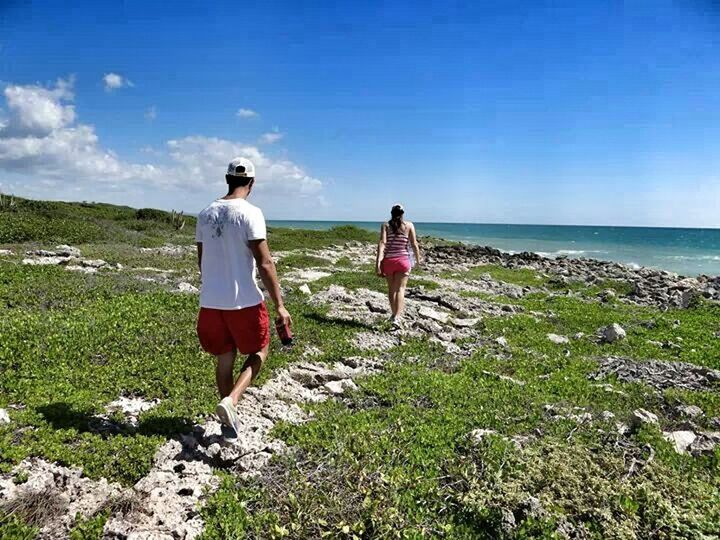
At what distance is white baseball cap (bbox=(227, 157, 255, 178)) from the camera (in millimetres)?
5074

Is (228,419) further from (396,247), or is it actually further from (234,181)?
(396,247)

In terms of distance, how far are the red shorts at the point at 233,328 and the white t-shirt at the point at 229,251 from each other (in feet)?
0.32

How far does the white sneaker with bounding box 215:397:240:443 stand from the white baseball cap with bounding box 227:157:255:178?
7.57ft

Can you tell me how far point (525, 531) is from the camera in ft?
13.7

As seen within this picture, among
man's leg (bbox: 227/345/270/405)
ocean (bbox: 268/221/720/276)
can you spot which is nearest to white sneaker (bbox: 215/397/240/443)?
man's leg (bbox: 227/345/270/405)

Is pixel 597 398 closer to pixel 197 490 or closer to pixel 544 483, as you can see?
pixel 544 483

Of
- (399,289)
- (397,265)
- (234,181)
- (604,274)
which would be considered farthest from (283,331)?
(604,274)

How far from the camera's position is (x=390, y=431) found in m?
5.79

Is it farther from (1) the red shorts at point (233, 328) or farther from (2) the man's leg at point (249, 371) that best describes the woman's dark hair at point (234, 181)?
(2) the man's leg at point (249, 371)

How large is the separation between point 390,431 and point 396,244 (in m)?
5.67

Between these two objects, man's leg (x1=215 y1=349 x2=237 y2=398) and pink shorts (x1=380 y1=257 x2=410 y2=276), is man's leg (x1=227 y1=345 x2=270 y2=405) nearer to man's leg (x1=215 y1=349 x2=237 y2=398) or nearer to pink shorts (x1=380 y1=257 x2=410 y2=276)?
man's leg (x1=215 y1=349 x2=237 y2=398)

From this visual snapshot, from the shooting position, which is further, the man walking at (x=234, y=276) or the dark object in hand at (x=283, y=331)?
the dark object in hand at (x=283, y=331)

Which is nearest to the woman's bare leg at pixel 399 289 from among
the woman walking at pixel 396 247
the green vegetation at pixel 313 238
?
the woman walking at pixel 396 247

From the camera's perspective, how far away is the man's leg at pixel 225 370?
17.4 ft
